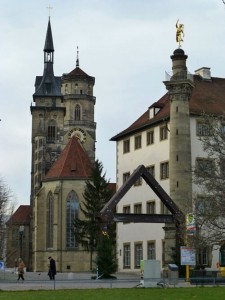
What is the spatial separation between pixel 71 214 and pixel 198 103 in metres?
29.8

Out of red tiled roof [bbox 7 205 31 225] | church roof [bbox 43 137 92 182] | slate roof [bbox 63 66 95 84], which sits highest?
slate roof [bbox 63 66 95 84]

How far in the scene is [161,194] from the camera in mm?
51844

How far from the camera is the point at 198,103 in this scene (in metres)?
64.6

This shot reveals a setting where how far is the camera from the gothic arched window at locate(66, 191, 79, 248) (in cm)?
8862

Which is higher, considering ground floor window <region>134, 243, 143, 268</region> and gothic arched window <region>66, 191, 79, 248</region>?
gothic arched window <region>66, 191, 79, 248</region>

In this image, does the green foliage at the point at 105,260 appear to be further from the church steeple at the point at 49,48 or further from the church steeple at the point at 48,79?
the church steeple at the point at 49,48

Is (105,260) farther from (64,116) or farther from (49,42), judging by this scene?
(49,42)

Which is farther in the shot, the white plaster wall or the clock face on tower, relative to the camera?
the clock face on tower

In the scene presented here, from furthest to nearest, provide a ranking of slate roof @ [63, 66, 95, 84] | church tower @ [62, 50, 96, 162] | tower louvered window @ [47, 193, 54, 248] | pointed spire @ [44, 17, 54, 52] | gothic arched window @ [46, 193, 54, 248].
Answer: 1. pointed spire @ [44, 17, 54, 52]
2. slate roof @ [63, 66, 95, 84]
3. church tower @ [62, 50, 96, 162]
4. tower louvered window @ [47, 193, 54, 248]
5. gothic arched window @ [46, 193, 54, 248]

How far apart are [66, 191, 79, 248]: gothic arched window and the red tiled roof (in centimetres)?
4249

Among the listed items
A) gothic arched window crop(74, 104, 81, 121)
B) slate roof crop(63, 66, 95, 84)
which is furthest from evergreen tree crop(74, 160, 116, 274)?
slate roof crop(63, 66, 95, 84)

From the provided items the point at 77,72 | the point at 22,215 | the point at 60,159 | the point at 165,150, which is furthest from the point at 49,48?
the point at 165,150

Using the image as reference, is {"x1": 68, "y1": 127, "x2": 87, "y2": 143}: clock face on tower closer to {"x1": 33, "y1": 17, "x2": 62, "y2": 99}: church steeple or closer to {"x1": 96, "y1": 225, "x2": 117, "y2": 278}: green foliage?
{"x1": 33, "y1": 17, "x2": 62, "y2": 99}: church steeple

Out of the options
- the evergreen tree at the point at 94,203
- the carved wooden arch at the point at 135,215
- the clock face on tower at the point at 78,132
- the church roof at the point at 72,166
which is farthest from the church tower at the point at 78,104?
the carved wooden arch at the point at 135,215
